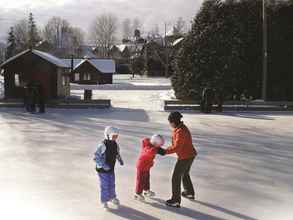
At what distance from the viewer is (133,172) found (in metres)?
9.74

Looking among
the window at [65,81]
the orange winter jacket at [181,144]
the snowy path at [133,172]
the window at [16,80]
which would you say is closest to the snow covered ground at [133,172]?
the snowy path at [133,172]

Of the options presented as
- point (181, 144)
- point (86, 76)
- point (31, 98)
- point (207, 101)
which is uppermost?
point (86, 76)

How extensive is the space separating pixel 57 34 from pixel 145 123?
385 feet

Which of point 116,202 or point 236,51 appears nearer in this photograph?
point 116,202

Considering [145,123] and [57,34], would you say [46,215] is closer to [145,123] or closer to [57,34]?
[145,123]

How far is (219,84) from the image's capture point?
26906 millimetres

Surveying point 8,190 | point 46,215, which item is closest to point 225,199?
point 46,215

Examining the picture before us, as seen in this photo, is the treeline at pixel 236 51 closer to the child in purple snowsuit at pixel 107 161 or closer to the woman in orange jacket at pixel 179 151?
the woman in orange jacket at pixel 179 151

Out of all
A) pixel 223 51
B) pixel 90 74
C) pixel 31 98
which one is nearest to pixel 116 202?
pixel 31 98

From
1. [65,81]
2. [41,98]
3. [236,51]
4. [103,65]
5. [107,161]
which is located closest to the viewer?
[107,161]

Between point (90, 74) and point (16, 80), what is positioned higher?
point (90, 74)

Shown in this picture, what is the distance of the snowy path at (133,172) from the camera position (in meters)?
7.07

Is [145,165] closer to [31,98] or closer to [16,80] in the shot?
[31,98]

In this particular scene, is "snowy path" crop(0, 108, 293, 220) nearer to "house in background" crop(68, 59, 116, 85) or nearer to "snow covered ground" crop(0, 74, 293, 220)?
"snow covered ground" crop(0, 74, 293, 220)
